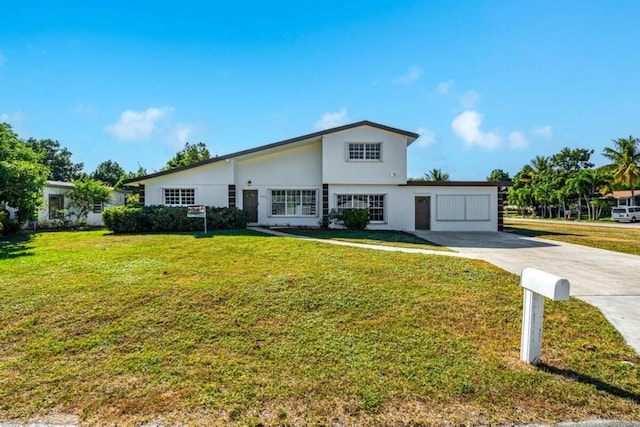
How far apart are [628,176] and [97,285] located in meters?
55.3

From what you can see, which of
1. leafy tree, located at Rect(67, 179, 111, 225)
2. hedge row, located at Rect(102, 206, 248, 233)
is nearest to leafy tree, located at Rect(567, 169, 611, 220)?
hedge row, located at Rect(102, 206, 248, 233)

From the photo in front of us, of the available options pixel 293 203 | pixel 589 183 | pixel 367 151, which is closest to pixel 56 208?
pixel 293 203

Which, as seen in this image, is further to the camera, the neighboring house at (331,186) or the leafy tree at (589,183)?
the leafy tree at (589,183)

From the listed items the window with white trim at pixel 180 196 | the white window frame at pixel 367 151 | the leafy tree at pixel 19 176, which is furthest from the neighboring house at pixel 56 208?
the white window frame at pixel 367 151

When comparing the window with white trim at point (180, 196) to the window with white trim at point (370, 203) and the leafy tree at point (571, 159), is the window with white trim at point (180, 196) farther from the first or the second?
the leafy tree at point (571, 159)

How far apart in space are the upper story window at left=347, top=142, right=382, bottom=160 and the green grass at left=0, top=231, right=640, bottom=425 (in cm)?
1178

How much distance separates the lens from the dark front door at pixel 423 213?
1812 centimetres

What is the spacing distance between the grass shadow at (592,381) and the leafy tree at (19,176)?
59.2 ft

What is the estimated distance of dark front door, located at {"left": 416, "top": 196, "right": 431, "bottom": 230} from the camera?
1812 centimetres

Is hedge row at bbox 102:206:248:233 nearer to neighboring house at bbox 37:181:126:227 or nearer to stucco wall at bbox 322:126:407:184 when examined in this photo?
stucco wall at bbox 322:126:407:184

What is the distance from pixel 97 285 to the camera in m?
5.85

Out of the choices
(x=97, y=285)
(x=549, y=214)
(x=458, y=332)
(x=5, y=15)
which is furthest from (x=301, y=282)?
(x=549, y=214)

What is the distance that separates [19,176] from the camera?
1321 centimetres

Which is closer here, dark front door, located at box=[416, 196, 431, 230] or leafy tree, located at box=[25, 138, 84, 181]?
dark front door, located at box=[416, 196, 431, 230]
